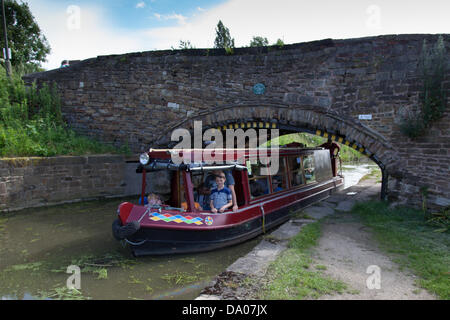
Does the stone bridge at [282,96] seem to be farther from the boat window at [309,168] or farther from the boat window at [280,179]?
the boat window at [280,179]

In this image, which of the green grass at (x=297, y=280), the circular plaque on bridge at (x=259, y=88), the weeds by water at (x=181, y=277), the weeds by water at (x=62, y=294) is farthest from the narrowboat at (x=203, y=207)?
the circular plaque on bridge at (x=259, y=88)

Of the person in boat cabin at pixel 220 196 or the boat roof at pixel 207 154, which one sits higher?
the boat roof at pixel 207 154

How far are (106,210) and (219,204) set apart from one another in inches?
176

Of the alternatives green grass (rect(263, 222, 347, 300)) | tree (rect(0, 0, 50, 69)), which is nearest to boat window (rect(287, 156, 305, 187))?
green grass (rect(263, 222, 347, 300))

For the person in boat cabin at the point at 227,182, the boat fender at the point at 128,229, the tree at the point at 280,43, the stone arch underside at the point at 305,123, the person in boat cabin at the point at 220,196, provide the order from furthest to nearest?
the tree at the point at 280,43
the stone arch underside at the point at 305,123
the person in boat cabin at the point at 227,182
the person in boat cabin at the point at 220,196
the boat fender at the point at 128,229

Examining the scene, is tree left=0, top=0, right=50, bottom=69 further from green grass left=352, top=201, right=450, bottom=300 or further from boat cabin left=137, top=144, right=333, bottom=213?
green grass left=352, top=201, right=450, bottom=300

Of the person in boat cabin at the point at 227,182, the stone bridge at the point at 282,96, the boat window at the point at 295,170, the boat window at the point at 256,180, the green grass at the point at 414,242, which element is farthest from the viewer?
the boat window at the point at 295,170

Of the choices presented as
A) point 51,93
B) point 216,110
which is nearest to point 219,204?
point 216,110

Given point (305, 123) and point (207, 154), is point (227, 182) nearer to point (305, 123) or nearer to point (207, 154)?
point (207, 154)

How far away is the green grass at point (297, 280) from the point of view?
3254mm

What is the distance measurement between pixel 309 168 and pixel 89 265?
621 cm

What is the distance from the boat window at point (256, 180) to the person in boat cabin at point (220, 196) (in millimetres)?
778

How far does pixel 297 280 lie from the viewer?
3535 millimetres

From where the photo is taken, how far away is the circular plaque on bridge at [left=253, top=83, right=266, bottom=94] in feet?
30.3
